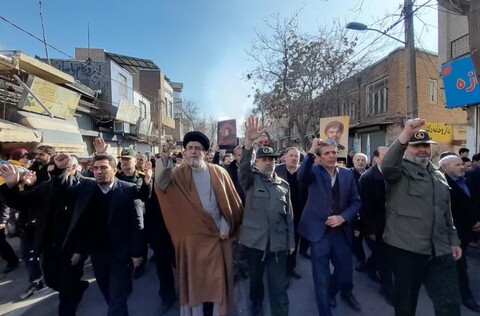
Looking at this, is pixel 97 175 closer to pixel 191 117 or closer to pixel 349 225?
pixel 349 225

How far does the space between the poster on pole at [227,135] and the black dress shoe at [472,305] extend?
924 centimetres

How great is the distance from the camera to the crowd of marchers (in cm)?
273

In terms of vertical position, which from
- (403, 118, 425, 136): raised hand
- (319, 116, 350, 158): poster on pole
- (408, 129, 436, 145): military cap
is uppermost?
(319, 116, 350, 158): poster on pole

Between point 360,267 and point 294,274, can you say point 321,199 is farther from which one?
point 360,267

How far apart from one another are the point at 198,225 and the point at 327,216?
4.67ft

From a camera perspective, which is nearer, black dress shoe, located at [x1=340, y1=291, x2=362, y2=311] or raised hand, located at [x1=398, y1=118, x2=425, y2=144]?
raised hand, located at [x1=398, y1=118, x2=425, y2=144]

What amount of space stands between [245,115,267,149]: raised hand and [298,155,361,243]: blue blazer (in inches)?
27.2

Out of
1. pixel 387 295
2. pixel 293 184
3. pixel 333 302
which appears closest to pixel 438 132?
pixel 293 184

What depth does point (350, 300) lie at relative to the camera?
3.67 metres

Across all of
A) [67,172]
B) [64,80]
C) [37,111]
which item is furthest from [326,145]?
[64,80]

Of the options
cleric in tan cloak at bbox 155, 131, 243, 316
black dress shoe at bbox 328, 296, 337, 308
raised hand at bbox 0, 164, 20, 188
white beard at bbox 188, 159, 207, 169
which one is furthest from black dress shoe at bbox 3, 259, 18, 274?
black dress shoe at bbox 328, 296, 337, 308

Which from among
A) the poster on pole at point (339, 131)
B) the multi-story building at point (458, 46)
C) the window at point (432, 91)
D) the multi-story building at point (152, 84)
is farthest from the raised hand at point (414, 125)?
the multi-story building at point (152, 84)

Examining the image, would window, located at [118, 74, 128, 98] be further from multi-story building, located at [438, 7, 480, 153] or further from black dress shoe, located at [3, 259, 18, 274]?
multi-story building, located at [438, 7, 480, 153]

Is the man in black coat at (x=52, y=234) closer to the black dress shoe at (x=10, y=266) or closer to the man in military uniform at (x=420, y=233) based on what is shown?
the black dress shoe at (x=10, y=266)
